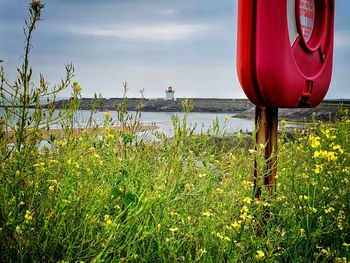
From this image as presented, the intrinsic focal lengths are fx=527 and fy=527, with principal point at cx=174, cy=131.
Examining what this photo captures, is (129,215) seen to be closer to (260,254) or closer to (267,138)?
(260,254)

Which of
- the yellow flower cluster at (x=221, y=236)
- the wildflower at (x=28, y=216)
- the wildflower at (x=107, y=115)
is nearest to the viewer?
the wildflower at (x=28, y=216)

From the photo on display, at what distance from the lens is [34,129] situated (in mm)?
2383

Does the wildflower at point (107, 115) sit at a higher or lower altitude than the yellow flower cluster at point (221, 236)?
higher

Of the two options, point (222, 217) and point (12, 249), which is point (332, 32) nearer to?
point (222, 217)

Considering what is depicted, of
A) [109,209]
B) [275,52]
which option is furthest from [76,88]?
[275,52]

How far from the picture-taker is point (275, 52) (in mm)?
2912

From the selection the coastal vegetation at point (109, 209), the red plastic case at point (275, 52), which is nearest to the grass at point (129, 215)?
the coastal vegetation at point (109, 209)

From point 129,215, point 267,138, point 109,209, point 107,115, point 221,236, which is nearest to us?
point 129,215

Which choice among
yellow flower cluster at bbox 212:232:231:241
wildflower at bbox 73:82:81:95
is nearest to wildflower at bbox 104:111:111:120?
wildflower at bbox 73:82:81:95

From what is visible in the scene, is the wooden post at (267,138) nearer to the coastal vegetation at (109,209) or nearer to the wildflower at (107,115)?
the coastal vegetation at (109,209)

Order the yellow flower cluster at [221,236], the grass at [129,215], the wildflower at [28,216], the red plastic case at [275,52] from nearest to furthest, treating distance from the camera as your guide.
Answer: the wildflower at [28,216]
the grass at [129,215]
the yellow flower cluster at [221,236]
the red plastic case at [275,52]

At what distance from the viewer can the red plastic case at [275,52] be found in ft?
9.50

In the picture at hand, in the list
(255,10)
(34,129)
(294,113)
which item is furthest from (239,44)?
(294,113)

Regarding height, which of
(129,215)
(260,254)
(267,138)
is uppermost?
(267,138)
